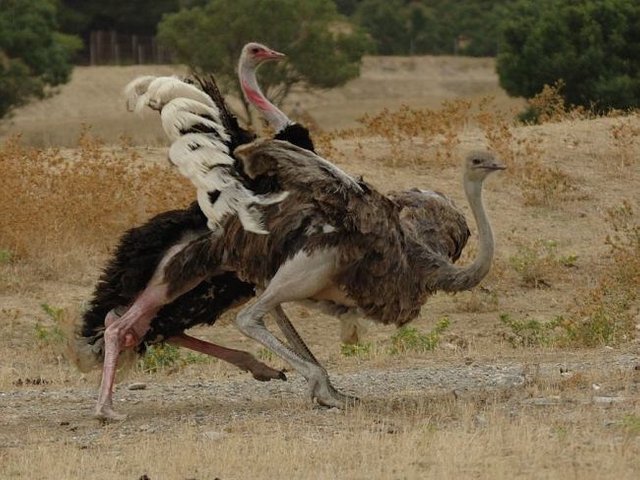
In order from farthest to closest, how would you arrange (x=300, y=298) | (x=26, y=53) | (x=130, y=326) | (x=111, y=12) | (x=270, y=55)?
(x=111, y=12) → (x=26, y=53) → (x=270, y=55) → (x=130, y=326) → (x=300, y=298)

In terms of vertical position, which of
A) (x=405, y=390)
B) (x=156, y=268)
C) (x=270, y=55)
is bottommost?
(x=405, y=390)

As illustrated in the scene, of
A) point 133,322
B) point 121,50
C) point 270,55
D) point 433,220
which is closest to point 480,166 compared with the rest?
point 433,220

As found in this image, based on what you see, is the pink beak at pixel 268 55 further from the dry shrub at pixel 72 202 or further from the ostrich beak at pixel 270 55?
the dry shrub at pixel 72 202

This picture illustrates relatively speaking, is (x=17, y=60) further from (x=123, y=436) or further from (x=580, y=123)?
(x=123, y=436)

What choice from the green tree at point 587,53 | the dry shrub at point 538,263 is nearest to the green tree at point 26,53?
the green tree at point 587,53

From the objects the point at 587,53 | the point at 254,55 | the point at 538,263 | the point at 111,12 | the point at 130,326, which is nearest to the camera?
the point at 130,326

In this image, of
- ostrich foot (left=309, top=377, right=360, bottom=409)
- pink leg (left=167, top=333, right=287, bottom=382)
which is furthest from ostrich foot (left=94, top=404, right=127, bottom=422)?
ostrich foot (left=309, top=377, right=360, bottom=409)

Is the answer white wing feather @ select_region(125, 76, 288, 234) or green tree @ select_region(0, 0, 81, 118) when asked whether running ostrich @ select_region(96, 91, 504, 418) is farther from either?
green tree @ select_region(0, 0, 81, 118)

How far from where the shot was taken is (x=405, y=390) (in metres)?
9.70

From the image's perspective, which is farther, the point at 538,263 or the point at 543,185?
the point at 543,185

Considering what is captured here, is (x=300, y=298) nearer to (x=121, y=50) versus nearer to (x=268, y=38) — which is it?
(x=268, y=38)

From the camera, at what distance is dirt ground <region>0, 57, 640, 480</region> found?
725 centimetres

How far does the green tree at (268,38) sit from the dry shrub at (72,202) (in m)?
22.1

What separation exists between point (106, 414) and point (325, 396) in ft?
4.02
